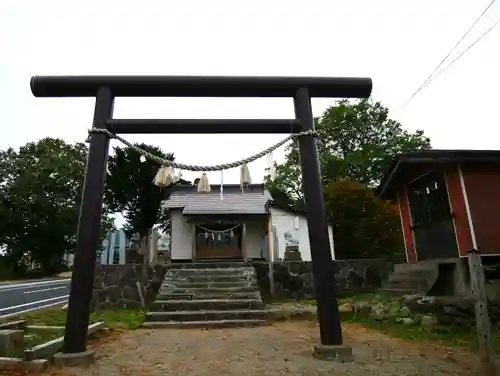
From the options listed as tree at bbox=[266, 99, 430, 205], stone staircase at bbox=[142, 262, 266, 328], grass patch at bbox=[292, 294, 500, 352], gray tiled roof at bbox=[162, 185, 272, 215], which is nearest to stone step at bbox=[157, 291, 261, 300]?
stone staircase at bbox=[142, 262, 266, 328]

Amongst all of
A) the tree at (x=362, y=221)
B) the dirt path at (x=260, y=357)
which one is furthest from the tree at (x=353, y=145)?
the dirt path at (x=260, y=357)

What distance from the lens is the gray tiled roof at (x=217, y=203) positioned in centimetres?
1703

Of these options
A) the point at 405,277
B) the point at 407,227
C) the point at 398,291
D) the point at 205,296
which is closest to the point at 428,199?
the point at 407,227

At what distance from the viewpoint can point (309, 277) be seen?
497 inches

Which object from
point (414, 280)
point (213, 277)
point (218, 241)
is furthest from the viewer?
point (218, 241)

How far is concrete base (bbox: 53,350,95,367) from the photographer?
4.34 meters

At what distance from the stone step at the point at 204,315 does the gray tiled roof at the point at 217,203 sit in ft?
26.3

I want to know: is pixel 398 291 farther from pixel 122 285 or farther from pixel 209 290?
pixel 122 285

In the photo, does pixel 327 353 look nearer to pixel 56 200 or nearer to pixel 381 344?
pixel 381 344

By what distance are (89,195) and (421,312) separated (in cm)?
709

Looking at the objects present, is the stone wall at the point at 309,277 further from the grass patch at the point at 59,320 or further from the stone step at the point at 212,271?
the grass patch at the point at 59,320

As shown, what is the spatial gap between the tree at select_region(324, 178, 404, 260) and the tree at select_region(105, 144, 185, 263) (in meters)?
10.8

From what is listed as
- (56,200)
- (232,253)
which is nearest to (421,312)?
(232,253)

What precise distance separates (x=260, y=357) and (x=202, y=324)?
11.7 feet
